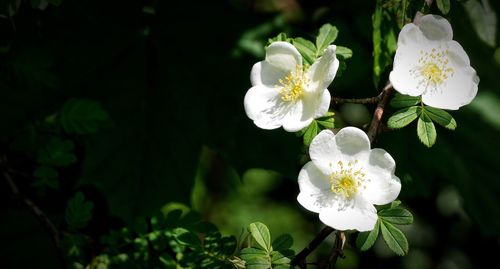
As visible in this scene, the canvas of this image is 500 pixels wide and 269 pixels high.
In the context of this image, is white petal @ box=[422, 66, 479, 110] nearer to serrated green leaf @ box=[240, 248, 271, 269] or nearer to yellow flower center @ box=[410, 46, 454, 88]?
yellow flower center @ box=[410, 46, 454, 88]

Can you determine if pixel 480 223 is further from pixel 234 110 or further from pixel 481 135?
pixel 234 110

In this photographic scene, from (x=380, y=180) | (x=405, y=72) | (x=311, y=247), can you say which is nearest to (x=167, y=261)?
(x=311, y=247)

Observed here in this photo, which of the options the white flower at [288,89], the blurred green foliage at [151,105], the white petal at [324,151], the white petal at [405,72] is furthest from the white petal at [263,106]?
the blurred green foliage at [151,105]

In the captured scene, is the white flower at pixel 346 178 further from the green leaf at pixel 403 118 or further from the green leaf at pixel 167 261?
the green leaf at pixel 167 261

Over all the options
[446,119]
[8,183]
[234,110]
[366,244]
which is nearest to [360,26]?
[234,110]

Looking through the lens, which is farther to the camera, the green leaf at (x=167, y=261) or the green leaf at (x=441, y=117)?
the green leaf at (x=167, y=261)

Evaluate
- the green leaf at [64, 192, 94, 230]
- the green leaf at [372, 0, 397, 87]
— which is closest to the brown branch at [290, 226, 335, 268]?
the green leaf at [372, 0, 397, 87]
